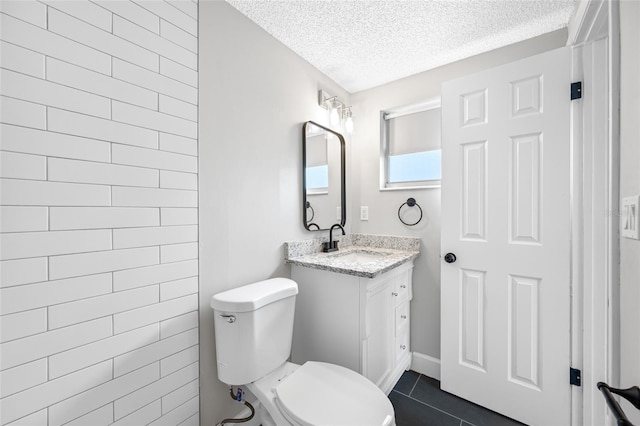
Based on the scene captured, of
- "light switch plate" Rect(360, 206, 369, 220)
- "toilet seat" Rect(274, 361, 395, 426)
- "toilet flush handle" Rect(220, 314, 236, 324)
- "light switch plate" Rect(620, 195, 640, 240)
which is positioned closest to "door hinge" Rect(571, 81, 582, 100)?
"light switch plate" Rect(620, 195, 640, 240)

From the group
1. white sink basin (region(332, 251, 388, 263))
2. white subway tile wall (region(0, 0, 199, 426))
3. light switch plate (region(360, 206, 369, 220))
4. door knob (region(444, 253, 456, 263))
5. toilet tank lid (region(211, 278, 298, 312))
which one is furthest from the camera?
light switch plate (region(360, 206, 369, 220))

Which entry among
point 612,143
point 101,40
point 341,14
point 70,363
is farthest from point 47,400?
point 341,14

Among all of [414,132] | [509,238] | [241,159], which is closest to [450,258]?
[509,238]

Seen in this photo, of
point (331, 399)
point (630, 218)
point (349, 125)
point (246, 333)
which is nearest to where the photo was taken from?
point (630, 218)

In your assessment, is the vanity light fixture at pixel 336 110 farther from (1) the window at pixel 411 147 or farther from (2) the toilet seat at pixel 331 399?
(2) the toilet seat at pixel 331 399

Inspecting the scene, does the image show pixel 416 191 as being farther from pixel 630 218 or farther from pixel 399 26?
pixel 630 218

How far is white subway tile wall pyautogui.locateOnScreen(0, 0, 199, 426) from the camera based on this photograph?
0.82 metres

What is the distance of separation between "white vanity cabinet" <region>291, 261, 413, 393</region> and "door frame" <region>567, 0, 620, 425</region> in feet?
3.00

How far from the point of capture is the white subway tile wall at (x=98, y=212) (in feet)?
2.69

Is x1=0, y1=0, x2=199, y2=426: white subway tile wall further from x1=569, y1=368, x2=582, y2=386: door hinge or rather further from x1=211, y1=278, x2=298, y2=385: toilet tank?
x1=569, y1=368, x2=582, y2=386: door hinge

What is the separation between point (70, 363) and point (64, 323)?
0.48ft

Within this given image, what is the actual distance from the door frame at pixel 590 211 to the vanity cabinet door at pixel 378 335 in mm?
929

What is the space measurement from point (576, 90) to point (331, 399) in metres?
1.87

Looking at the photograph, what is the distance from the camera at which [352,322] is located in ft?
4.89
